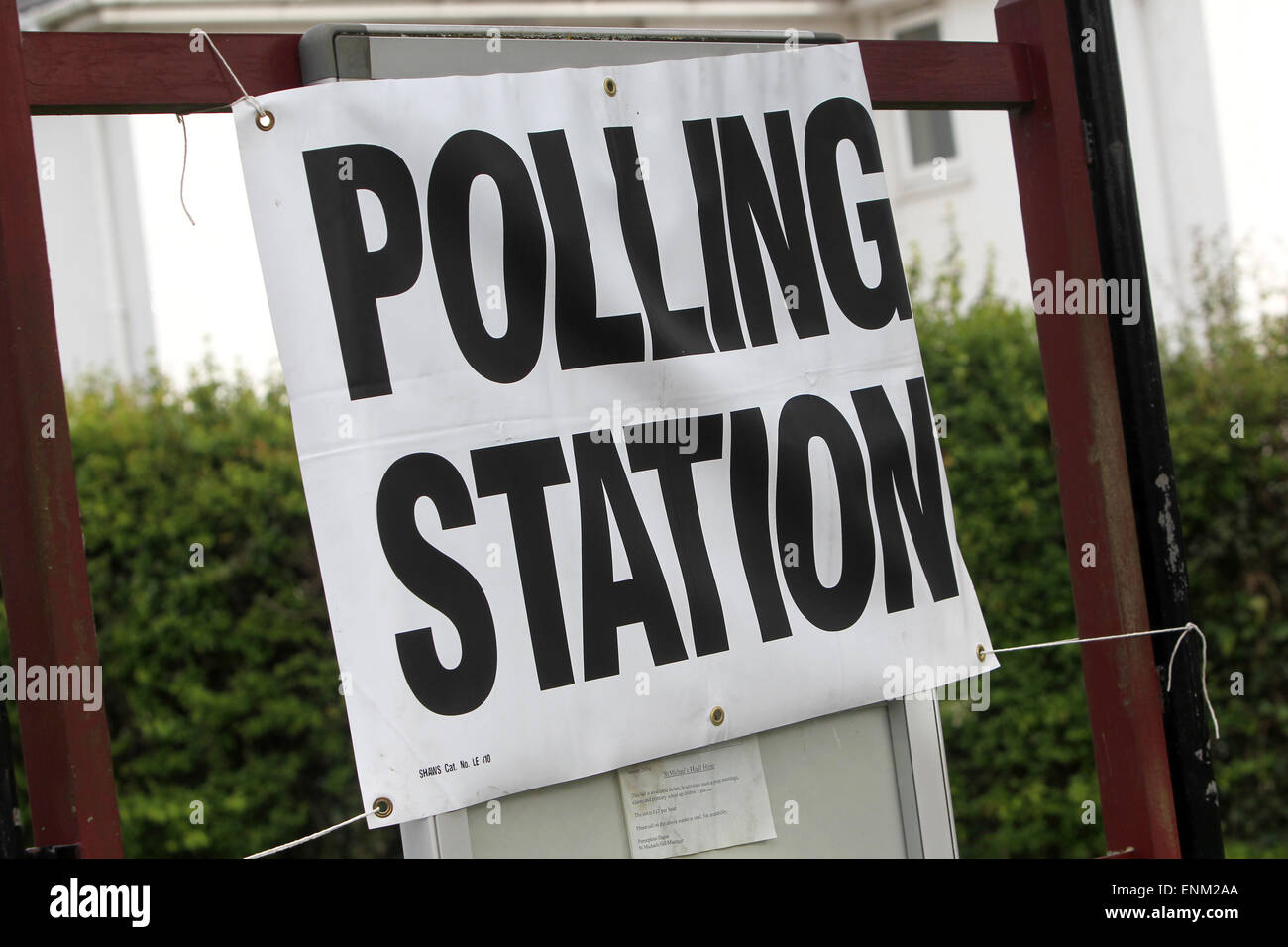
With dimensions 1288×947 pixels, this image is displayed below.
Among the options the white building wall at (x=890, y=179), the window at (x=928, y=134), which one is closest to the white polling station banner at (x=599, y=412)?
the white building wall at (x=890, y=179)

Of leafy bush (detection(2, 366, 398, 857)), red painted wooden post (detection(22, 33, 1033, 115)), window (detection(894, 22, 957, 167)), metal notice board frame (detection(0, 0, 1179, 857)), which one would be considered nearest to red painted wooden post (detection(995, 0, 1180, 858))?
metal notice board frame (detection(0, 0, 1179, 857))

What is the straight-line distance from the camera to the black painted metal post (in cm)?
308

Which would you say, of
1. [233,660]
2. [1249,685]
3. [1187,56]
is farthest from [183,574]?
[1187,56]

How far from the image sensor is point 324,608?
5.70 meters

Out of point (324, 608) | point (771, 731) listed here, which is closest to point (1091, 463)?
point (771, 731)

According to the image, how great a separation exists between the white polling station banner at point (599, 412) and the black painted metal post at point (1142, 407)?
1.73 feet

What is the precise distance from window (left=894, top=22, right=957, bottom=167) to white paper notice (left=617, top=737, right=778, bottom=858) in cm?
1134

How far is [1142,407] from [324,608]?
11.8ft

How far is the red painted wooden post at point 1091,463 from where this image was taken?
307 cm

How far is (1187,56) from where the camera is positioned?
39.0 ft

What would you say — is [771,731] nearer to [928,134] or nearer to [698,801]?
[698,801]

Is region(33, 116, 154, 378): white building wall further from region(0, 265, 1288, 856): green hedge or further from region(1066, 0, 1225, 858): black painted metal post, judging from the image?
region(1066, 0, 1225, 858): black painted metal post

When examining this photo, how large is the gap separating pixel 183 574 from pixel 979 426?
3.50m

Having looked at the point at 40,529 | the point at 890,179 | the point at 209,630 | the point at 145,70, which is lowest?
the point at 209,630
